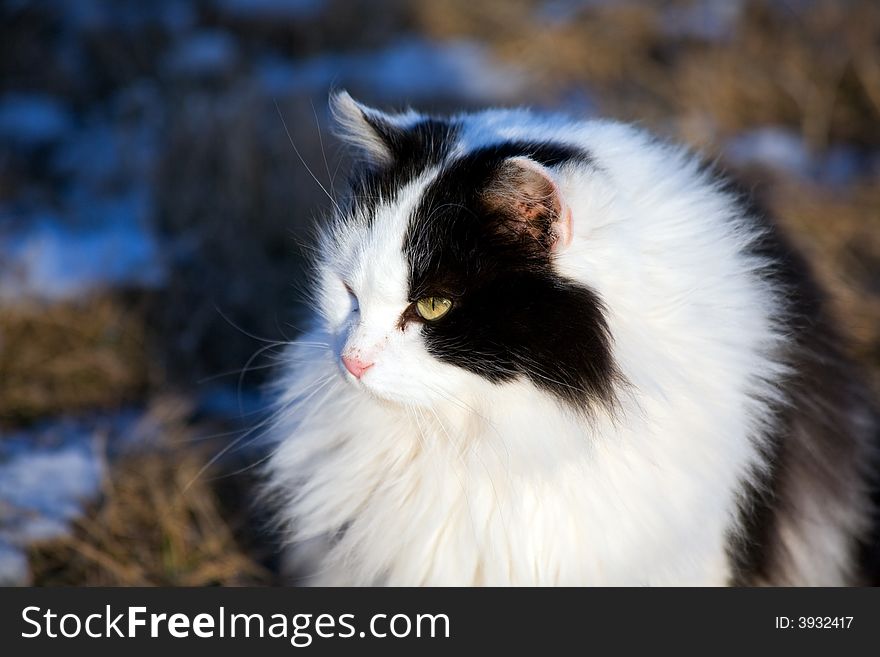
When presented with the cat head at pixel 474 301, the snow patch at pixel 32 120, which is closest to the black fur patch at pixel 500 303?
the cat head at pixel 474 301

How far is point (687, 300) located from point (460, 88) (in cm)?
360

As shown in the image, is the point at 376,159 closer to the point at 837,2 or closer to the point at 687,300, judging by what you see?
the point at 687,300

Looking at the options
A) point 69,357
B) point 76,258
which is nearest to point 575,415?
point 69,357

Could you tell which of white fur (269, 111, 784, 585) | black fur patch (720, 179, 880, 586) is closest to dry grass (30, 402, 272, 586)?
white fur (269, 111, 784, 585)

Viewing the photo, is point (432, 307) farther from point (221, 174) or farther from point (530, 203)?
point (221, 174)

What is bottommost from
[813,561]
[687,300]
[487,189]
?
[813,561]

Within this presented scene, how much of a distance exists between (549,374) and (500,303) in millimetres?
→ 157

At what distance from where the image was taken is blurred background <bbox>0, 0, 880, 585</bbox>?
2.52 m

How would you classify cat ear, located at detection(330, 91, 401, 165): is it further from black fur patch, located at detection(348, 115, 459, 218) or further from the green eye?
the green eye

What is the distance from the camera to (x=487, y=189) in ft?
5.10

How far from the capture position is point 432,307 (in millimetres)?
1599

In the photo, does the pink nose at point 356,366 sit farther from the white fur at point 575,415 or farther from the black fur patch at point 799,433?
the black fur patch at point 799,433

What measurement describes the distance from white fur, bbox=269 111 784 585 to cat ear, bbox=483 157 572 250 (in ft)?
0.09
